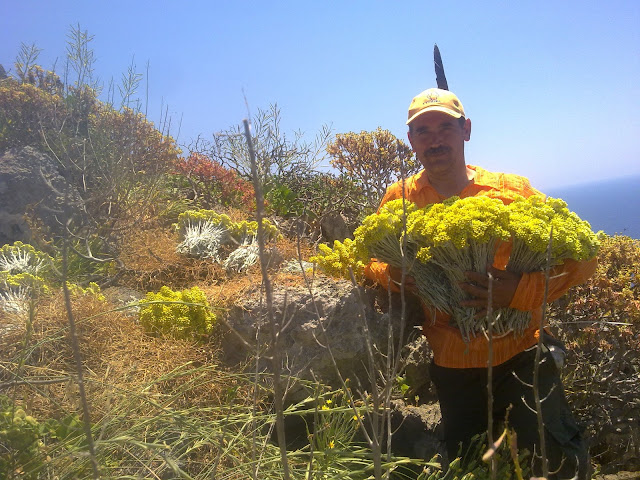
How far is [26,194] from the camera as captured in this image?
4461 millimetres

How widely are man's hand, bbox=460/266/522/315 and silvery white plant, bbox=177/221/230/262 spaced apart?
2015 millimetres

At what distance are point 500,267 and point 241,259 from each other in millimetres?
1890

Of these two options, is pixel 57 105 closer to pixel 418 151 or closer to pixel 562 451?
pixel 418 151

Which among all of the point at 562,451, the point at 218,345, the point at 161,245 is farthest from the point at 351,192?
the point at 562,451

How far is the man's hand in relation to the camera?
2.27 m

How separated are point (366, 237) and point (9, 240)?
144 inches

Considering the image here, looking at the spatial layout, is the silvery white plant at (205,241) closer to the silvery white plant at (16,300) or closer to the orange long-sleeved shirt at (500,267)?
the silvery white plant at (16,300)

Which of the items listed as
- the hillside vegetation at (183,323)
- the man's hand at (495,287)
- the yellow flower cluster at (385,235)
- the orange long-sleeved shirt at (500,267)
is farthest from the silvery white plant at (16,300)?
the man's hand at (495,287)

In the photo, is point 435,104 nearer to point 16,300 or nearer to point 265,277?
point 265,277

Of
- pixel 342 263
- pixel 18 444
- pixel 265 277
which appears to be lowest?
pixel 18 444

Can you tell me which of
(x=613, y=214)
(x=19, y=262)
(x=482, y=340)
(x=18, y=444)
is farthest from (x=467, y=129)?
(x=613, y=214)

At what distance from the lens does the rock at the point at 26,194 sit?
14.0ft

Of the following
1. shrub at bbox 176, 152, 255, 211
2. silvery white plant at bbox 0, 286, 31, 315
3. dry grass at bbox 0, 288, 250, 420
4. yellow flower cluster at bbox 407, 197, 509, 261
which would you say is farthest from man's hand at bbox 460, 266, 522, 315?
shrub at bbox 176, 152, 255, 211

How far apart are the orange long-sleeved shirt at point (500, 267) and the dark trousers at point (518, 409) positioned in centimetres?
9
